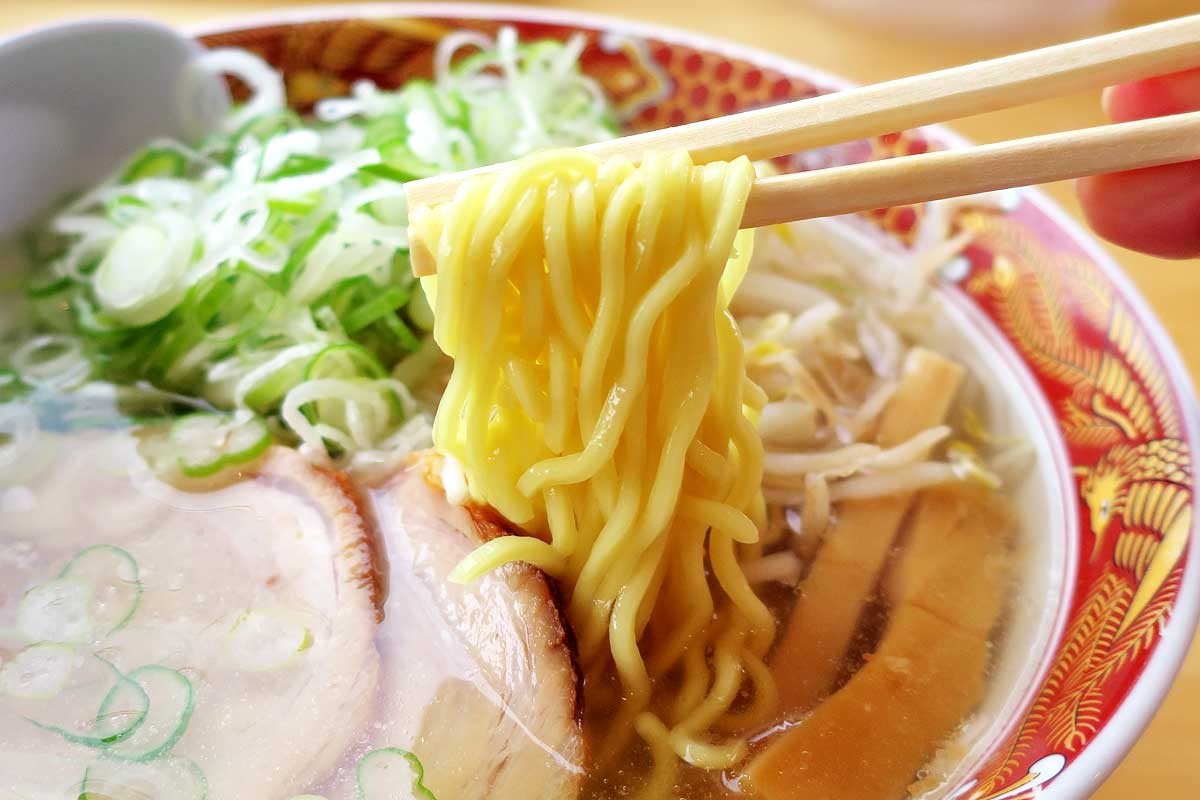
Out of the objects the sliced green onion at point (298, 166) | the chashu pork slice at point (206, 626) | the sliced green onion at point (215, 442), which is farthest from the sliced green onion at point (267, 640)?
the sliced green onion at point (298, 166)

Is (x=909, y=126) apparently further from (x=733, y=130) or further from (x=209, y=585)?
(x=209, y=585)

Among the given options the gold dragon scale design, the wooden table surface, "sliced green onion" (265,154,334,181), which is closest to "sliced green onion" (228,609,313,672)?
"sliced green onion" (265,154,334,181)

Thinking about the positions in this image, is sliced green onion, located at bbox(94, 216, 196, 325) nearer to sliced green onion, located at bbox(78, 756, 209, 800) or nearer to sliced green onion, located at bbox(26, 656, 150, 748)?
sliced green onion, located at bbox(26, 656, 150, 748)

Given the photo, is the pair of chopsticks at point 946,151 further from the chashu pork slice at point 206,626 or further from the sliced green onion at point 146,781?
the sliced green onion at point 146,781

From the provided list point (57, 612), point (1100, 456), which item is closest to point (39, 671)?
point (57, 612)

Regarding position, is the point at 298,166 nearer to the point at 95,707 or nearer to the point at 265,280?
the point at 265,280
